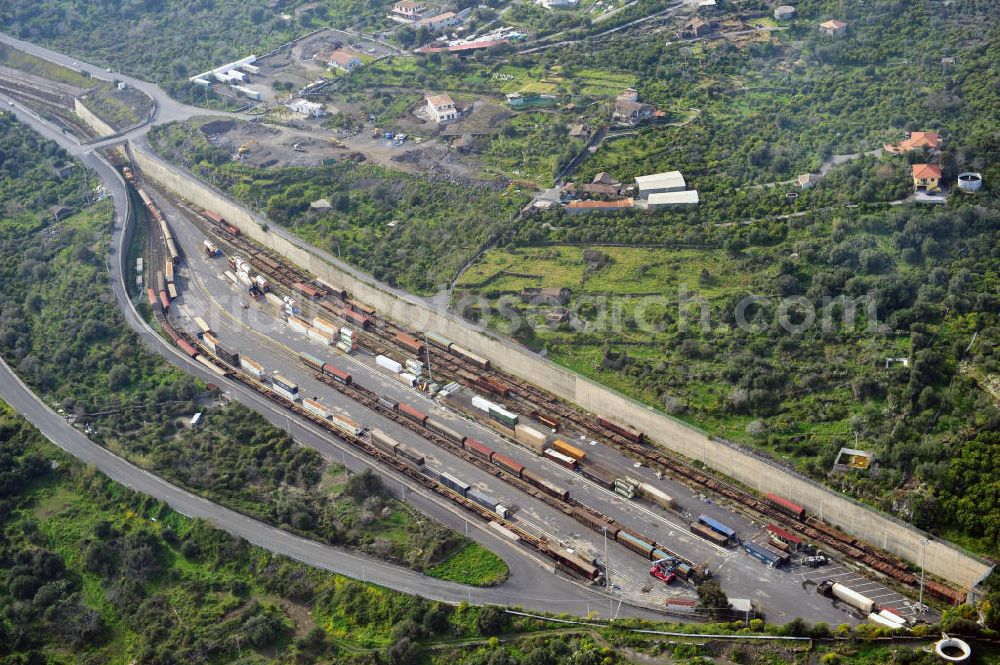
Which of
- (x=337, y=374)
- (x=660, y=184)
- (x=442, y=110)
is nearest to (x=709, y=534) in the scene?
(x=337, y=374)

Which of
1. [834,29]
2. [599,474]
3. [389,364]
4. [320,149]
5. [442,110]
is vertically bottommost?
[599,474]

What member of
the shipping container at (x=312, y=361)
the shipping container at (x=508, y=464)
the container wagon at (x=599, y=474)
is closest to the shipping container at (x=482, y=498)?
the shipping container at (x=508, y=464)

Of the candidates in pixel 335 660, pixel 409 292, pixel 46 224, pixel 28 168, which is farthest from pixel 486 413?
pixel 28 168

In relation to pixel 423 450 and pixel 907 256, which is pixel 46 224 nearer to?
pixel 423 450

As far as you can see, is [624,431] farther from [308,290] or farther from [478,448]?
[308,290]

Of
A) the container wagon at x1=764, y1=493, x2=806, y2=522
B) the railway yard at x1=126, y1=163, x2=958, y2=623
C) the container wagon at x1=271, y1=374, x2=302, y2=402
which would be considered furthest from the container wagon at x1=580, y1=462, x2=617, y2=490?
the container wagon at x1=271, y1=374, x2=302, y2=402

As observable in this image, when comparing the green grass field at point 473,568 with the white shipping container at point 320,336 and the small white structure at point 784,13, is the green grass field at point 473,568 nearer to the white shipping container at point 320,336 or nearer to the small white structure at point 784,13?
the white shipping container at point 320,336

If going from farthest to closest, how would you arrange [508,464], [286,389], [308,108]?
[308,108], [286,389], [508,464]
